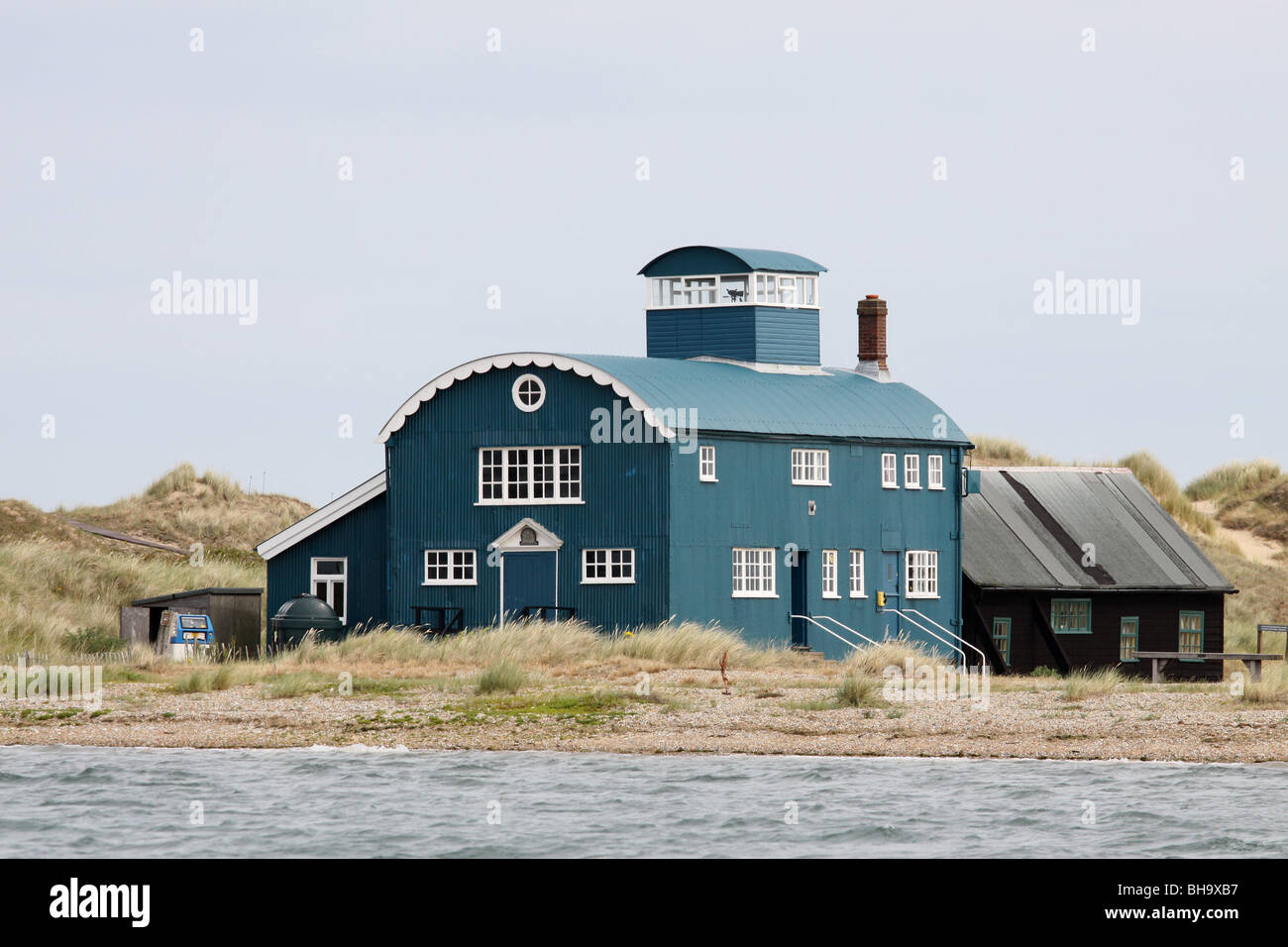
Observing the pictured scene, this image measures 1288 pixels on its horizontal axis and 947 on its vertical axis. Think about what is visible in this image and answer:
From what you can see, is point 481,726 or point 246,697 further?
point 246,697

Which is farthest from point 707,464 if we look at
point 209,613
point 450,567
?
point 209,613

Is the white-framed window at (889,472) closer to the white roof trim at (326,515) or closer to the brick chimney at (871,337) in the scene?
the brick chimney at (871,337)

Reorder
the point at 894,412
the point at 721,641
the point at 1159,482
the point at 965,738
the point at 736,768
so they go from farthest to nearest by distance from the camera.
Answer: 1. the point at 1159,482
2. the point at 894,412
3. the point at 721,641
4. the point at 965,738
5. the point at 736,768

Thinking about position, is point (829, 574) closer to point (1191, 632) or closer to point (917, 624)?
point (917, 624)

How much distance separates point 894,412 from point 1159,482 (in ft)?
71.5

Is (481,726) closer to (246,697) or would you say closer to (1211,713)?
(246,697)

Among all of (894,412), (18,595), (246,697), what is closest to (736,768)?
(246,697)

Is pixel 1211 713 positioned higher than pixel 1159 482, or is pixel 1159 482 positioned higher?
pixel 1159 482

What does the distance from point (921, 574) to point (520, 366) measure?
9.55m

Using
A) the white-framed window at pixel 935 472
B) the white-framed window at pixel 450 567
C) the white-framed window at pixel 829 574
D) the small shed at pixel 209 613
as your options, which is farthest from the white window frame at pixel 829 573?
the small shed at pixel 209 613

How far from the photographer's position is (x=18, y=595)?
156 feet

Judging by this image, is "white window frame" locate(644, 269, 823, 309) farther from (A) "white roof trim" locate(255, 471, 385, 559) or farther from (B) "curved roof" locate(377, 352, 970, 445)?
(A) "white roof trim" locate(255, 471, 385, 559)

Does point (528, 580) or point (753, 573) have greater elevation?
point (753, 573)

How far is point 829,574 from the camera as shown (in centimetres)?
4297
